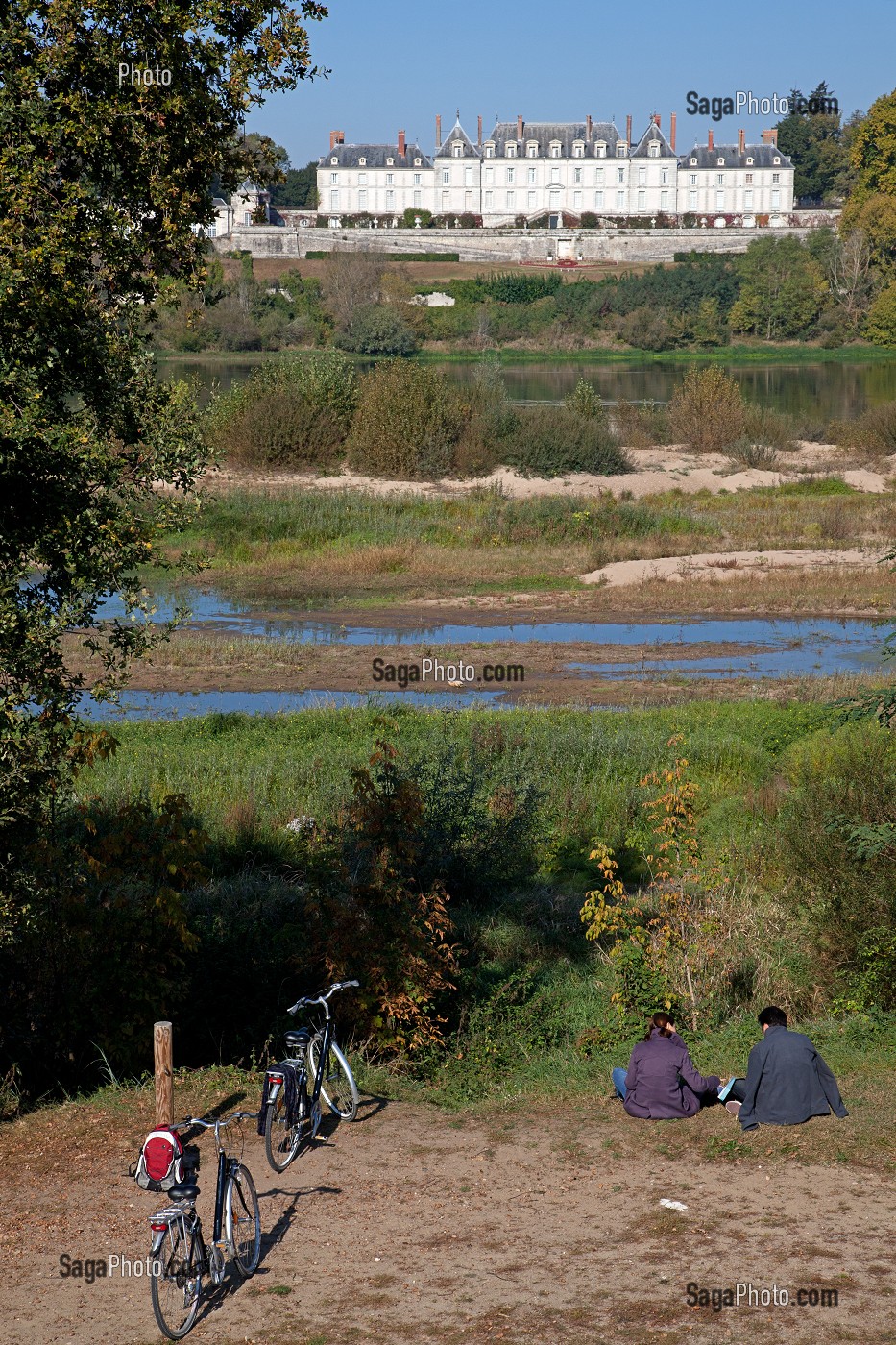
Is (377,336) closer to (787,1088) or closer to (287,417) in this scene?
(287,417)

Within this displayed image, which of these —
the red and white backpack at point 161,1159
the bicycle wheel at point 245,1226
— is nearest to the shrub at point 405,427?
the bicycle wheel at point 245,1226

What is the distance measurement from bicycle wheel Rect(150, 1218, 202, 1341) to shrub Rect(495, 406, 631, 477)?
37.0 meters

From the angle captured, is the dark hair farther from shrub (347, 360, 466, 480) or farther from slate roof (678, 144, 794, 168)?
slate roof (678, 144, 794, 168)

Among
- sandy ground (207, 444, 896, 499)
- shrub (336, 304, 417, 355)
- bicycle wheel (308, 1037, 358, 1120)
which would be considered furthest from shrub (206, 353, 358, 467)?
shrub (336, 304, 417, 355)

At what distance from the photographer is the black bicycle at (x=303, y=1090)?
8656 millimetres

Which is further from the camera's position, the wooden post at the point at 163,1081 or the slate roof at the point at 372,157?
the slate roof at the point at 372,157

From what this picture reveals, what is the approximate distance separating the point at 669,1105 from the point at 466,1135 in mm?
1327

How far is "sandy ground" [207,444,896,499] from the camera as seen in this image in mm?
40938

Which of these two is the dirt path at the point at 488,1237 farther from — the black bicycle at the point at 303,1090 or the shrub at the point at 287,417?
the shrub at the point at 287,417

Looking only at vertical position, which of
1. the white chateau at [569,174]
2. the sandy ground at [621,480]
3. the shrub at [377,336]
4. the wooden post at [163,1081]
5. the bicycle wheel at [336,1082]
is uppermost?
the white chateau at [569,174]

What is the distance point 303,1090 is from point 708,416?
42.3 m

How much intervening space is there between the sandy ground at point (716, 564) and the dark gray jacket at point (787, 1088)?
22.3m

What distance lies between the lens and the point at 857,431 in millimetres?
49344

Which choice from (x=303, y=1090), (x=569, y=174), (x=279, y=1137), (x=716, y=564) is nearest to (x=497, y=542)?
(x=716, y=564)
